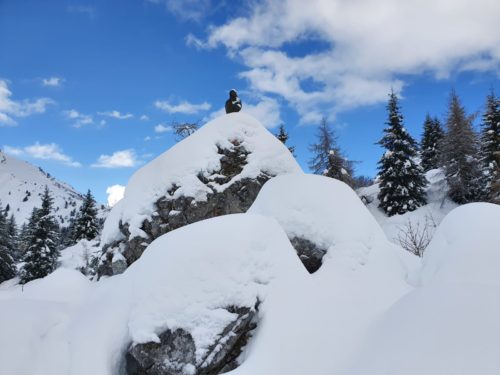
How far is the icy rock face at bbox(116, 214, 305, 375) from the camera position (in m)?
4.65

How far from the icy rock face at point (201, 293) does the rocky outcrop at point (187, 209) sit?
22.9 feet

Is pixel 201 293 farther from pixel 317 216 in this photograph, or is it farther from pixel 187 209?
pixel 187 209

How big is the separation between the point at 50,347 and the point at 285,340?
3.59m

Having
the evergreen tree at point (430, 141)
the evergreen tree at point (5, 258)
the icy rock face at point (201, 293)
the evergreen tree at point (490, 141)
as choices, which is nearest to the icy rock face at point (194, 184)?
the icy rock face at point (201, 293)

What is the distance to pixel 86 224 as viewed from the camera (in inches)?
1411

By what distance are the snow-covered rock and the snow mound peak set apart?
1.19 meters

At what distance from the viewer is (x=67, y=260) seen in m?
32.4

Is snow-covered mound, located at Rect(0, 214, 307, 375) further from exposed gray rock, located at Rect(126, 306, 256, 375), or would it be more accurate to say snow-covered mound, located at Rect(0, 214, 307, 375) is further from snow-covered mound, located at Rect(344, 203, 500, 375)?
snow-covered mound, located at Rect(344, 203, 500, 375)

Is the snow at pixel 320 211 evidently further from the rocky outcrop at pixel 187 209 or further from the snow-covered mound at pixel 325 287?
the rocky outcrop at pixel 187 209

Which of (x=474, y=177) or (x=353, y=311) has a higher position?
(x=474, y=177)

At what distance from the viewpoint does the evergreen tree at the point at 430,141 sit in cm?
3556

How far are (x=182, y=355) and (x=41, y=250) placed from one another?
32.2 meters

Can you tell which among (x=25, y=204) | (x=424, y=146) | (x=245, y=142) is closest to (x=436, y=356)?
(x=245, y=142)

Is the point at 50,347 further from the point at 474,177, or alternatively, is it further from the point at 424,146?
the point at 424,146
